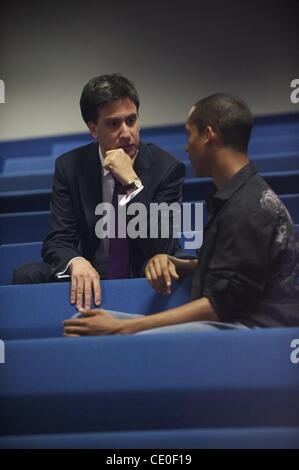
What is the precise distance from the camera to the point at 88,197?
1.33 meters

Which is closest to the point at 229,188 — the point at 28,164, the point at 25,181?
the point at 25,181

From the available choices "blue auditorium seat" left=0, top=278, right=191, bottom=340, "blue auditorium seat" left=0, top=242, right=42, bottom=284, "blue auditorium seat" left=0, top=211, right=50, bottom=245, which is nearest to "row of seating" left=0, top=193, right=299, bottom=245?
"blue auditorium seat" left=0, top=211, right=50, bottom=245

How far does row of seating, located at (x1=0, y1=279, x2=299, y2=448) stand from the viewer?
0.97 metres

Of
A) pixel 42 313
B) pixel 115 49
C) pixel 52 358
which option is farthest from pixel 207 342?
pixel 115 49

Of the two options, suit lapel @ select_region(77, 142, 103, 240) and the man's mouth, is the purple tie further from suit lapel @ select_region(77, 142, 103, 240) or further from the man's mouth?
the man's mouth

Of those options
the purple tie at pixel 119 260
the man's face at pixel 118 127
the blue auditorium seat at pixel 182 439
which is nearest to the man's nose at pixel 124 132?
the man's face at pixel 118 127

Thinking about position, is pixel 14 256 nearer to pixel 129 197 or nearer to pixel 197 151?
pixel 129 197

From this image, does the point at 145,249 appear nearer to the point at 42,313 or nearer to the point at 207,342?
the point at 42,313

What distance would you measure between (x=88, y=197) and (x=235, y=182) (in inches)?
13.9

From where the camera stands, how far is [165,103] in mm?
1424

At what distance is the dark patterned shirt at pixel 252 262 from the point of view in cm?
99

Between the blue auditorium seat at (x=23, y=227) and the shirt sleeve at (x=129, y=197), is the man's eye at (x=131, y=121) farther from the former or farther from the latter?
the blue auditorium seat at (x=23, y=227)
